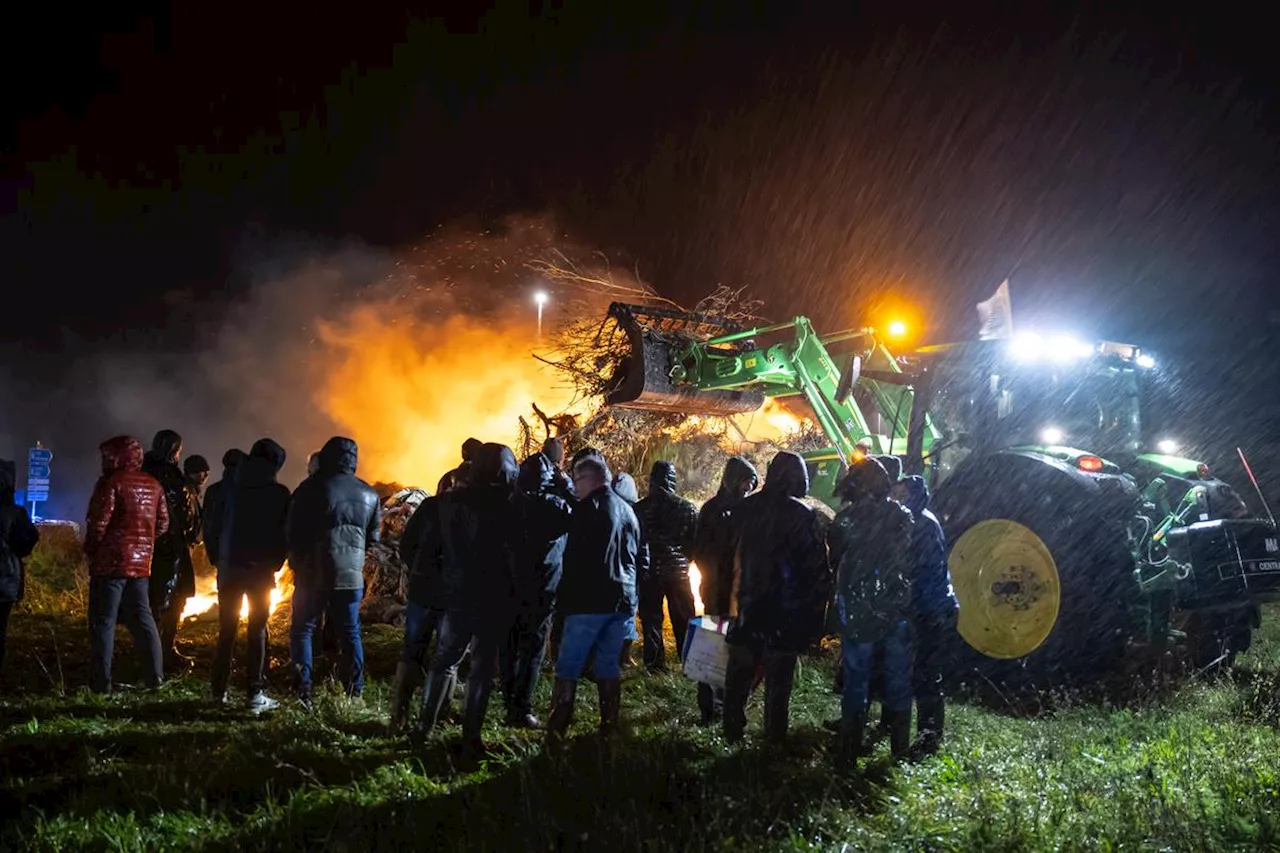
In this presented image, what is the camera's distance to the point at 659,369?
8.73 metres

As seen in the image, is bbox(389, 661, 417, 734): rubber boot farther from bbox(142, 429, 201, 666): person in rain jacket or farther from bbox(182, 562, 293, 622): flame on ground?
bbox(182, 562, 293, 622): flame on ground

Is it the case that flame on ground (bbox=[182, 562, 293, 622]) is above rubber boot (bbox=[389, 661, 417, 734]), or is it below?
above

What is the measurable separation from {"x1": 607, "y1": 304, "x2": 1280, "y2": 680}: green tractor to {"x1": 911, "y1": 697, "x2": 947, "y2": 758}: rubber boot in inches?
68.4

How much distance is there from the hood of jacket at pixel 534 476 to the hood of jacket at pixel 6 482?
354 cm

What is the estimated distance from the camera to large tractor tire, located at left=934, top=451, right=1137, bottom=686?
615 cm

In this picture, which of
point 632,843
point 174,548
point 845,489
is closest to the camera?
point 632,843

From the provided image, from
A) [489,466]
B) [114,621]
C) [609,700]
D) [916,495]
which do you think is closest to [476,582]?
[489,466]

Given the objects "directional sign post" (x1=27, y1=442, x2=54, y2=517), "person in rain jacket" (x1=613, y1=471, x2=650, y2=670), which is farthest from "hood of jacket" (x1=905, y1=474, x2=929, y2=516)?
"directional sign post" (x1=27, y1=442, x2=54, y2=517)

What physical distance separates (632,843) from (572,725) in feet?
7.05

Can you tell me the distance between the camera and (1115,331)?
16125 millimetres

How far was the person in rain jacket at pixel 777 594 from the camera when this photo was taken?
4.84m

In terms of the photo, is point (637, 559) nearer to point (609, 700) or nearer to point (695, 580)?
point (609, 700)

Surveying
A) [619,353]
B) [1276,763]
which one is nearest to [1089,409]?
[1276,763]

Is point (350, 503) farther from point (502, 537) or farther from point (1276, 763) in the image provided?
point (1276, 763)
